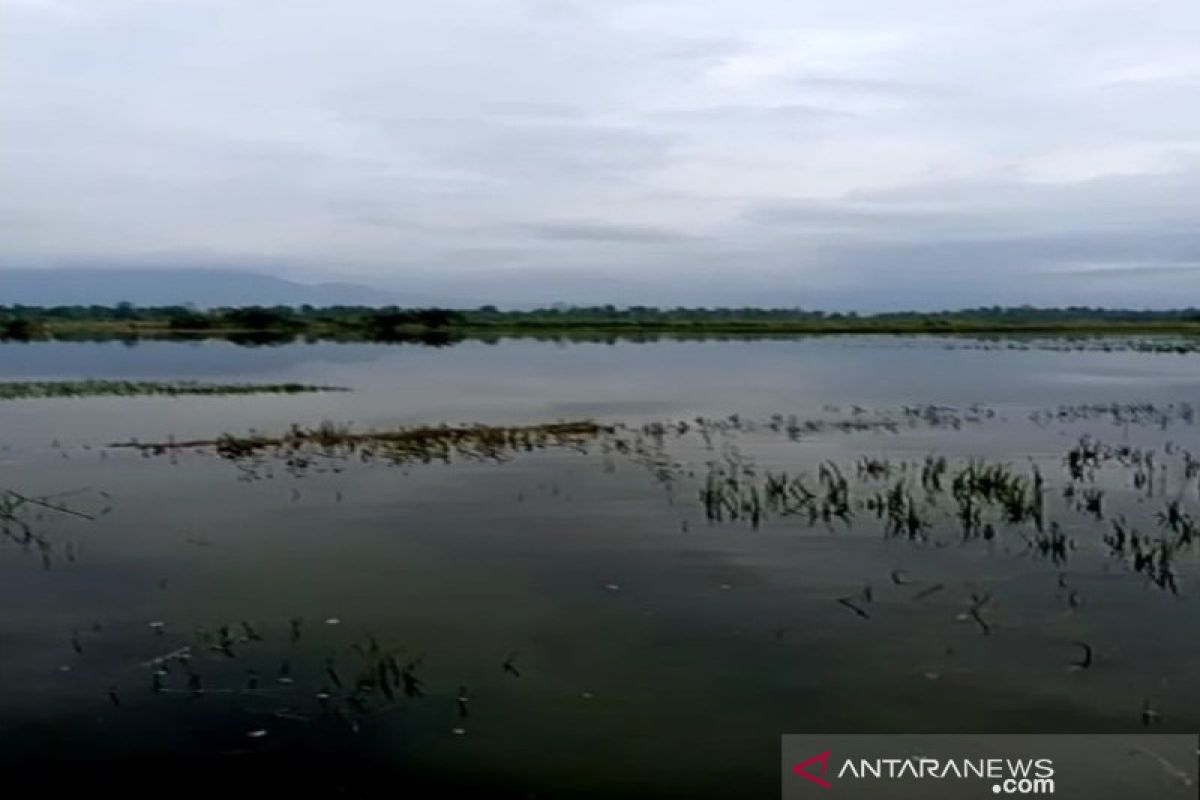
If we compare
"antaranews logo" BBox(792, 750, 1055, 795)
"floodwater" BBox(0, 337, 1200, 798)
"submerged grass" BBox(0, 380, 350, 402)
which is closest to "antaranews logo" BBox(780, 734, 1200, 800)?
"antaranews logo" BBox(792, 750, 1055, 795)

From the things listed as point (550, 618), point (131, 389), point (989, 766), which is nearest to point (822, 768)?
point (989, 766)

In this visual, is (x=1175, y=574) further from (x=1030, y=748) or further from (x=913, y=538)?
(x=1030, y=748)

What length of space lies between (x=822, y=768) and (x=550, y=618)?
376 centimetres

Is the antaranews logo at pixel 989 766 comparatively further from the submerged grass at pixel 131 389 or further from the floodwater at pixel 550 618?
the submerged grass at pixel 131 389

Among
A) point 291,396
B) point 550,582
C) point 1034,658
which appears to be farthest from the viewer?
point 291,396

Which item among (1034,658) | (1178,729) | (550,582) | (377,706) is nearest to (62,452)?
(550,582)

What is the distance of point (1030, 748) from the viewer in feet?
24.2

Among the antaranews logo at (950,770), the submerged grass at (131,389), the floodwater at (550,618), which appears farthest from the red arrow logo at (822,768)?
the submerged grass at (131,389)

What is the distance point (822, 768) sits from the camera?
714 centimetres

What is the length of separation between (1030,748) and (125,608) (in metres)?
8.49

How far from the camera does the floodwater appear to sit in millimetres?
7449

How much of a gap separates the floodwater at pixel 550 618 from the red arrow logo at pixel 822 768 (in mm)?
255

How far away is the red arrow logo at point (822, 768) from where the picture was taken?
698 centimetres

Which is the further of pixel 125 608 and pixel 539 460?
pixel 539 460
